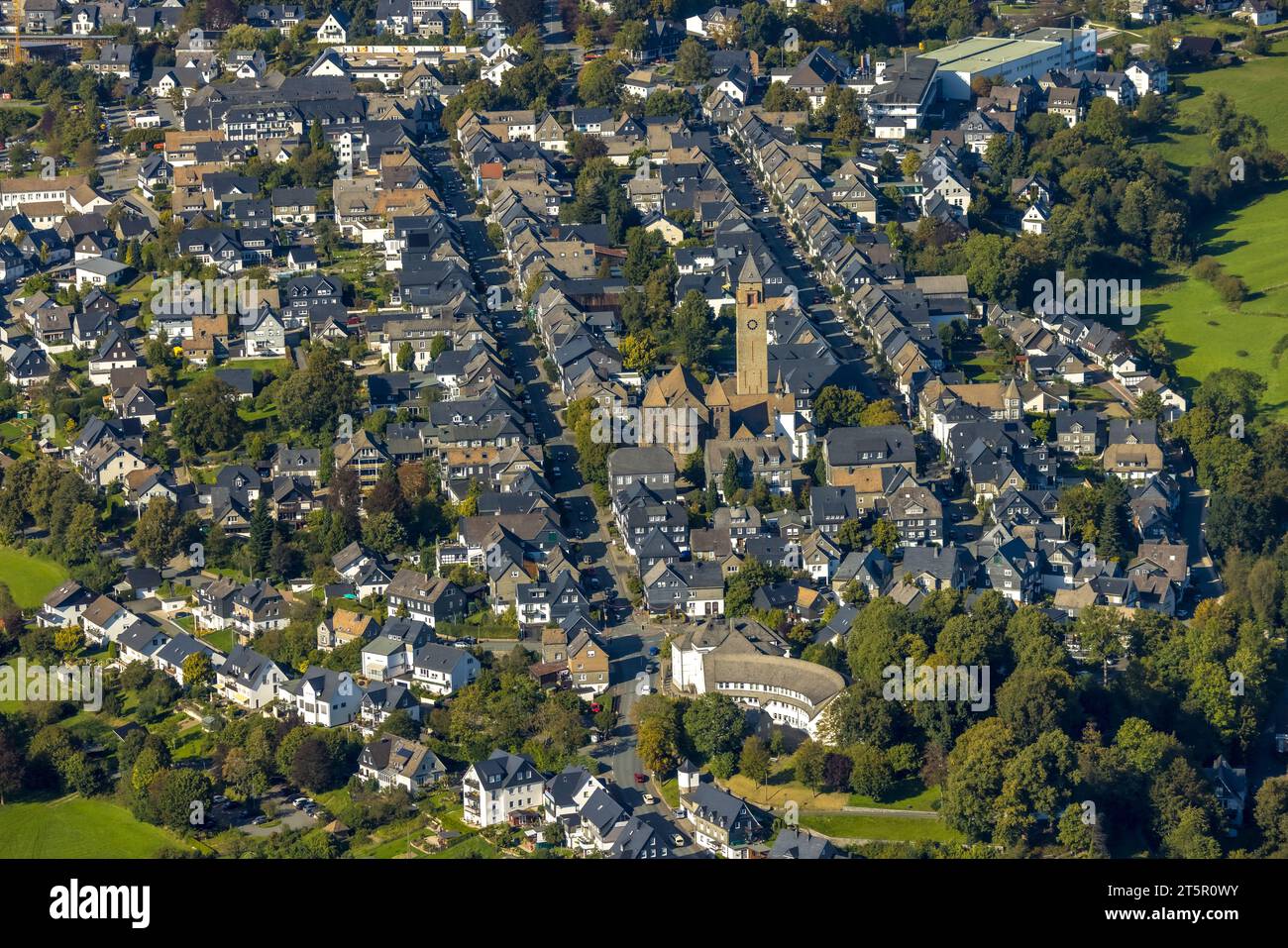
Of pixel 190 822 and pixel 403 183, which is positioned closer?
pixel 190 822

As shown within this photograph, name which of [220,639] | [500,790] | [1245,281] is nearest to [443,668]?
[500,790]

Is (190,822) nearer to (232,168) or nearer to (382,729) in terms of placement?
(382,729)

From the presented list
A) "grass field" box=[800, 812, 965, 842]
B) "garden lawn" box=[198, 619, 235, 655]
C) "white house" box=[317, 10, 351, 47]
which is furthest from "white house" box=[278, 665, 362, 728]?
"white house" box=[317, 10, 351, 47]

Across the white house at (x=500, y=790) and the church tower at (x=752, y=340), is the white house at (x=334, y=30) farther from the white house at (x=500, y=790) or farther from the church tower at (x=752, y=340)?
the white house at (x=500, y=790)

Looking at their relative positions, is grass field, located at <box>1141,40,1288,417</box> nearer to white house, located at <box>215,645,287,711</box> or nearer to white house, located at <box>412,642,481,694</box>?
white house, located at <box>412,642,481,694</box>

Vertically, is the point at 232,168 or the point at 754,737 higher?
the point at 232,168
